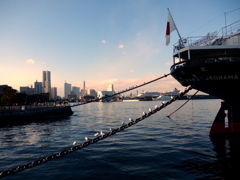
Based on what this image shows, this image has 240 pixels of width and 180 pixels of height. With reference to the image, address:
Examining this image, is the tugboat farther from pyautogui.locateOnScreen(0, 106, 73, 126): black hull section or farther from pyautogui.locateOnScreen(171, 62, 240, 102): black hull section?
pyautogui.locateOnScreen(0, 106, 73, 126): black hull section

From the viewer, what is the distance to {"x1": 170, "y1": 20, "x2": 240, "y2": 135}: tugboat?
44.1 ft

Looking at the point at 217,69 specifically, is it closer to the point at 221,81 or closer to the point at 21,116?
the point at 221,81

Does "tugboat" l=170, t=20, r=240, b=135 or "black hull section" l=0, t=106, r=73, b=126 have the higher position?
"tugboat" l=170, t=20, r=240, b=135

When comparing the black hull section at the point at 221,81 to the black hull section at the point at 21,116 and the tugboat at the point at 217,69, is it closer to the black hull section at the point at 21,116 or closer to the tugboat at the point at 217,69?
the tugboat at the point at 217,69

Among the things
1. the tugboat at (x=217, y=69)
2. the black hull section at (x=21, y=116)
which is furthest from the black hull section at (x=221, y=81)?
the black hull section at (x=21, y=116)

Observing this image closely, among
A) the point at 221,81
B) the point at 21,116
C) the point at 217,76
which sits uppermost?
the point at 217,76

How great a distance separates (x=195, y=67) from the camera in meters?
14.3

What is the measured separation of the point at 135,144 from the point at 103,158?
4753mm

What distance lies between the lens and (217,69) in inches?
534

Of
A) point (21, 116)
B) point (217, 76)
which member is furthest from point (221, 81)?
point (21, 116)

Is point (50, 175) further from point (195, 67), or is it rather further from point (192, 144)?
point (195, 67)

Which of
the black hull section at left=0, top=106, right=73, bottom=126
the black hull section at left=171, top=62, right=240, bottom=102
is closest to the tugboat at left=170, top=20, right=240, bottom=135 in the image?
the black hull section at left=171, top=62, right=240, bottom=102

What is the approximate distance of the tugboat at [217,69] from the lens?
44.1 ft

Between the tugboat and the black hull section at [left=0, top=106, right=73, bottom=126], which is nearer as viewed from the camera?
the tugboat
